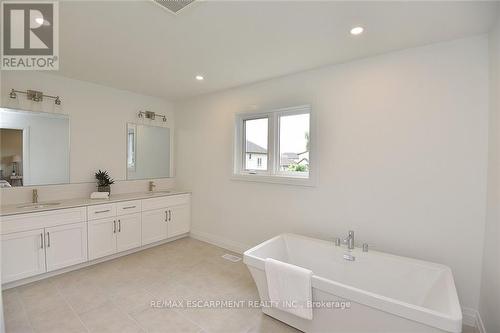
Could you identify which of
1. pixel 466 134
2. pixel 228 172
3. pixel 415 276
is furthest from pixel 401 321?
pixel 228 172

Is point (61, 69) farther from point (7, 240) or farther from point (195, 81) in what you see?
point (7, 240)

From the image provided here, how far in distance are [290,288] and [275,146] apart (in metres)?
1.89

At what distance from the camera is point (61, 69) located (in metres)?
2.88

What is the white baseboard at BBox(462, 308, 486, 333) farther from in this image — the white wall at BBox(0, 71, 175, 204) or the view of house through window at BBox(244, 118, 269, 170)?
the white wall at BBox(0, 71, 175, 204)

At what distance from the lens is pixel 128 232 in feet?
10.9

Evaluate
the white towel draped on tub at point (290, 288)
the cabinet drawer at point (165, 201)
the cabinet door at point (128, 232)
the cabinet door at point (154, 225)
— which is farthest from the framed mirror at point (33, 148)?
the white towel draped on tub at point (290, 288)

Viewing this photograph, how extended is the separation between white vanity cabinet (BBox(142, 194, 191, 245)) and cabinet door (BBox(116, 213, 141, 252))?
0.30 ft

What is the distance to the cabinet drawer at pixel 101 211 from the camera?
295 centimetres

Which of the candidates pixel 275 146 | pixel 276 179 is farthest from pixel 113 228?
pixel 275 146

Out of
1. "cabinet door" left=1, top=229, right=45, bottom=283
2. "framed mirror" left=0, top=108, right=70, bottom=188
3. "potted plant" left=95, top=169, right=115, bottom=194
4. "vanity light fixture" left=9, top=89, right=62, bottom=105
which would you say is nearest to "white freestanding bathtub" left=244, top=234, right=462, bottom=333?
"cabinet door" left=1, top=229, right=45, bottom=283

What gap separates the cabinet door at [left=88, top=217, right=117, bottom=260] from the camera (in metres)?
2.96

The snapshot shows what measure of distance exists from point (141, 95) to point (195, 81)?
4.31ft

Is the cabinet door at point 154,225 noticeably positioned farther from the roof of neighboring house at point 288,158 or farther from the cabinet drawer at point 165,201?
the roof of neighboring house at point 288,158

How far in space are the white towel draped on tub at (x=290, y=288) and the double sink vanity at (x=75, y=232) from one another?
232 centimetres
